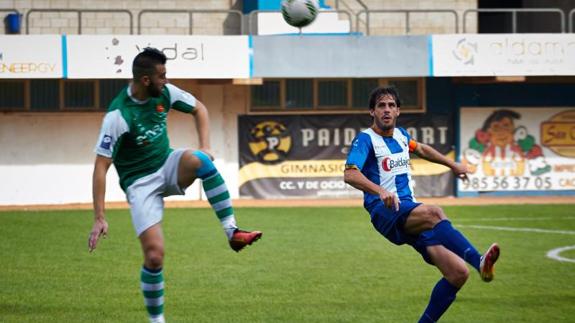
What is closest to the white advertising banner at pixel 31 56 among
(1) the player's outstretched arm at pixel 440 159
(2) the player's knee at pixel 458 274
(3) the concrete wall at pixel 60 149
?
(3) the concrete wall at pixel 60 149

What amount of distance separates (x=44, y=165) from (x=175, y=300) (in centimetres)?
1675

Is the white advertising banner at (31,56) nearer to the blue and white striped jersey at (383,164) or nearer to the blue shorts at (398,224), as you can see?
the blue and white striped jersey at (383,164)

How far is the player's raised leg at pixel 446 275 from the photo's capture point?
853cm

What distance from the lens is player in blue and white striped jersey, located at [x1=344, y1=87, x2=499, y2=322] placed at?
8.52 metres

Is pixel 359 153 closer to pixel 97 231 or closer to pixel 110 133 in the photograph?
pixel 110 133

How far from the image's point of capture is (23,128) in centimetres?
2727

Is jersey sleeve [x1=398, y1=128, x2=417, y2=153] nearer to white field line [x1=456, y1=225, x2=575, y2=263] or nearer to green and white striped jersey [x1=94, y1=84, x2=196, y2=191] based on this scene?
green and white striped jersey [x1=94, y1=84, x2=196, y2=191]

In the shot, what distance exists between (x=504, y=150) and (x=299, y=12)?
13765 mm

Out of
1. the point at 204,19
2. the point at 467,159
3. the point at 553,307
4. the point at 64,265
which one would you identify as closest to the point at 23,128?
the point at 204,19

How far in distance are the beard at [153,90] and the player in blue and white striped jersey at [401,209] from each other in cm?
162

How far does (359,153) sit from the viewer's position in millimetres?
8836

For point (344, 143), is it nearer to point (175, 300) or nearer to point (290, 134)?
point (290, 134)

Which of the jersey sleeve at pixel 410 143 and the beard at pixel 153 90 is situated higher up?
the beard at pixel 153 90

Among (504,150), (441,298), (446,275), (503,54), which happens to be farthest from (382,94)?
(504,150)
